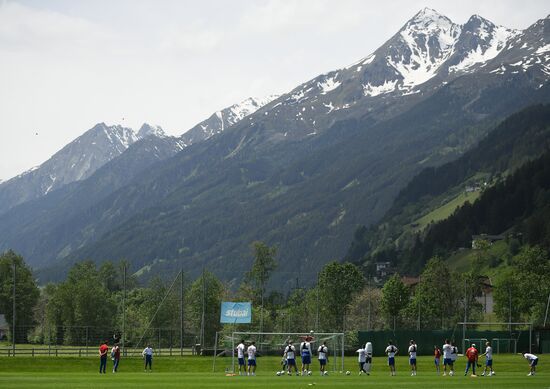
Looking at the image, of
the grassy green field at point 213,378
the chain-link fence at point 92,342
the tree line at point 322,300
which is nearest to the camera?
the grassy green field at point 213,378

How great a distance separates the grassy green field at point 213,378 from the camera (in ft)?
173

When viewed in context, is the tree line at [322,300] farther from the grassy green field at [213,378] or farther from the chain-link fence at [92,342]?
the grassy green field at [213,378]

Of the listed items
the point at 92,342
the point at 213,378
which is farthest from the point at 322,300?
the point at 213,378

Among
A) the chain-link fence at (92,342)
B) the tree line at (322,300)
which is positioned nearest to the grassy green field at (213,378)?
the chain-link fence at (92,342)

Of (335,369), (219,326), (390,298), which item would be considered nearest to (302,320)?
(219,326)

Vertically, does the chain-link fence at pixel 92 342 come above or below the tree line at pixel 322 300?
below

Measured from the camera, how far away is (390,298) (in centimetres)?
15900

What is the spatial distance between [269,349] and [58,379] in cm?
3340

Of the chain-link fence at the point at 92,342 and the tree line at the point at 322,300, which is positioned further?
the tree line at the point at 322,300

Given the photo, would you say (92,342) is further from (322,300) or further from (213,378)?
(322,300)

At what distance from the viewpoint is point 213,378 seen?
202 ft

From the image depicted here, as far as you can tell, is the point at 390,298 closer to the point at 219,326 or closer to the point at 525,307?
the point at 525,307

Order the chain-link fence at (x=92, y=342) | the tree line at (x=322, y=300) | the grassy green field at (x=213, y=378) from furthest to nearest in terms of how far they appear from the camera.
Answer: the tree line at (x=322, y=300)
the chain-link fence at (x=92, y=342)
the grassy green field at (x=213, y=378)

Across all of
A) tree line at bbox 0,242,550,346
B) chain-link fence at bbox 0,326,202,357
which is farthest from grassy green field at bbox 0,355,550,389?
tree line at bbox 0,242,550,346
